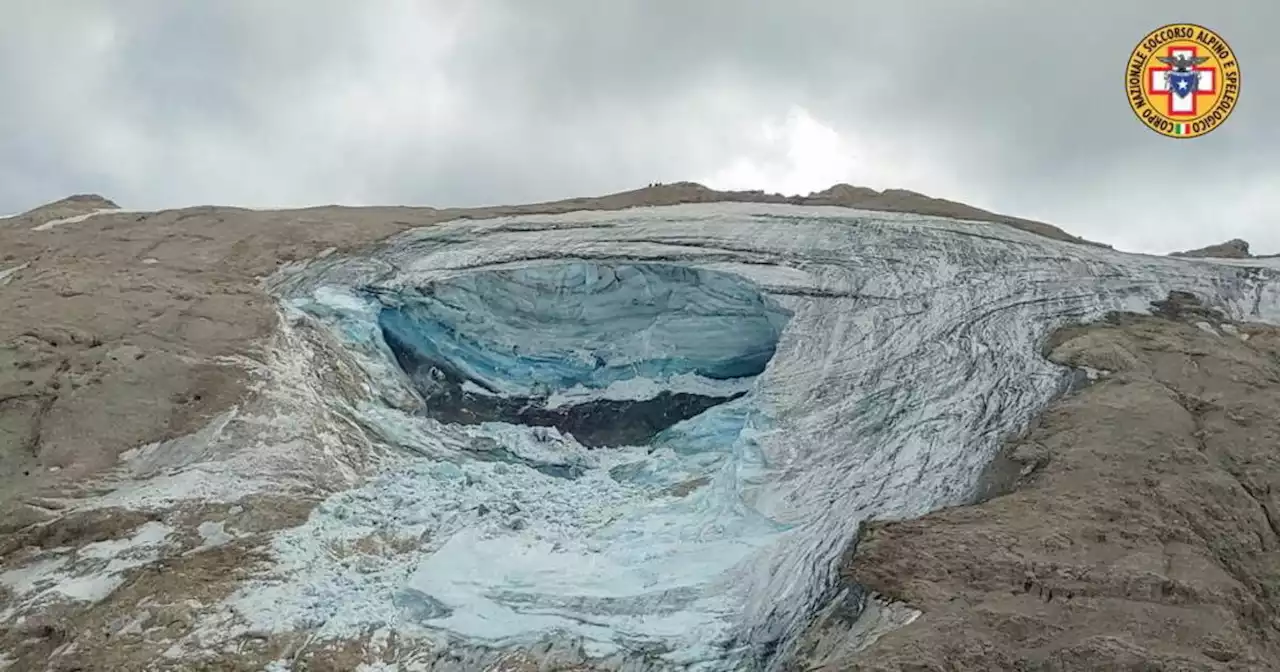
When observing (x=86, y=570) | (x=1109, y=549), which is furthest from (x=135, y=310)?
(x=1109, y=549)

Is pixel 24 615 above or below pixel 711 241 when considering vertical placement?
below

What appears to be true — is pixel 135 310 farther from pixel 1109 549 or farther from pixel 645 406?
pixel 1109 549

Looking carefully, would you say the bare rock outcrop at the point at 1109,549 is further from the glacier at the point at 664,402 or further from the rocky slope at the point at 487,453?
the glacier at the point at 664,402

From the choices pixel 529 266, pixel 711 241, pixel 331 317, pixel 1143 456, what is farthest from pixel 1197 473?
pixel 331 317

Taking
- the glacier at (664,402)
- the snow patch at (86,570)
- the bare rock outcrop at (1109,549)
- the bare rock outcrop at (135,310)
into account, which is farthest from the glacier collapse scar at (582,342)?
the bare rock outcrop at (1109,549)

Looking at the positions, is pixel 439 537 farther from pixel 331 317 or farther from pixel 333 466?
pixel 331 317

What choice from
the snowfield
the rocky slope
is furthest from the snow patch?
the snowfield
